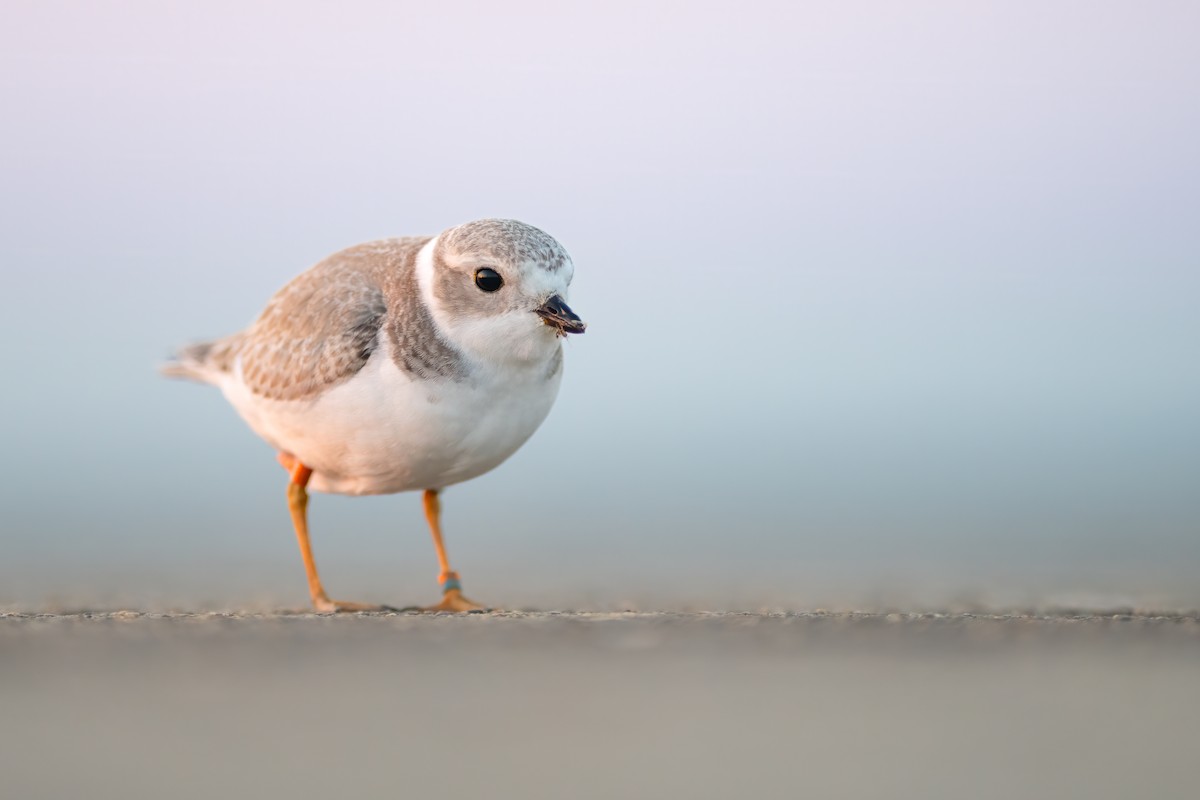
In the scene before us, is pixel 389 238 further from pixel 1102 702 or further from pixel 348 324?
pixel 1102 702

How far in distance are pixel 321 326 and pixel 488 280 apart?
1.05 meters

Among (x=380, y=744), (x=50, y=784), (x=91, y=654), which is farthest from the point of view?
(x=91, y=654)

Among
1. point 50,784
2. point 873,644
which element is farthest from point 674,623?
point 50,784

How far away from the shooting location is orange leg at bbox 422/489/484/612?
7.65 metres

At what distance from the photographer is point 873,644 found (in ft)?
16.5

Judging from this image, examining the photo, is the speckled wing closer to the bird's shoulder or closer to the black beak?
the bird's shoulder

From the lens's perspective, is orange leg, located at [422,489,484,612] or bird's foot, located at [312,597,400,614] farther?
orange leg, located at [422,489,484,612]

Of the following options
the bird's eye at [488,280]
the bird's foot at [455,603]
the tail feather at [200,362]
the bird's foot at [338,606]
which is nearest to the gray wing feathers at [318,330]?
the tail feather at [200,362]

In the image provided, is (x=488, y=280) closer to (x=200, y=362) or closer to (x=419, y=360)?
(x=419, y=360)

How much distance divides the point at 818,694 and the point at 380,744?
144 cm

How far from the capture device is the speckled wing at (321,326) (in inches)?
273

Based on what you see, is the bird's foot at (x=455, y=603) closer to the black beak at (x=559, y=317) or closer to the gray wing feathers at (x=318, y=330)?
the gray wing feathers at (x=318, y=330)

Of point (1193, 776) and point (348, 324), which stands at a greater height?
point (348, 324)

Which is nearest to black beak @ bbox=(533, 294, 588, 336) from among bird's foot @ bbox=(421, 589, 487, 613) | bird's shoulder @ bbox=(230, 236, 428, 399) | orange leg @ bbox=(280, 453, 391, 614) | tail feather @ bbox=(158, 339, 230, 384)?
bird's shoulder @ bbox=(230, 236, 428, 399)
